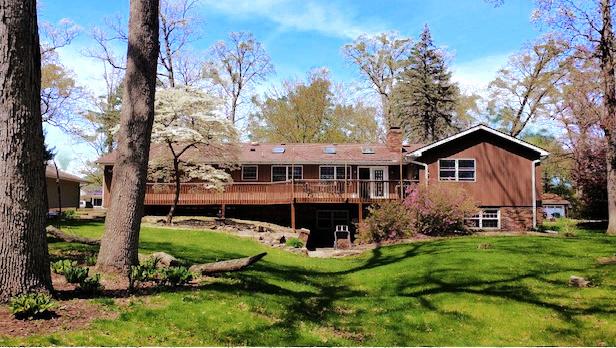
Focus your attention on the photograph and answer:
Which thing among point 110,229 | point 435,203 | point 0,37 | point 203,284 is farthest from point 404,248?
point 0,37

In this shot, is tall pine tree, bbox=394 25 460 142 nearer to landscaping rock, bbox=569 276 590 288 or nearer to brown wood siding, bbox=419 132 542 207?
brown wood siding, bbox=419 132 542 207

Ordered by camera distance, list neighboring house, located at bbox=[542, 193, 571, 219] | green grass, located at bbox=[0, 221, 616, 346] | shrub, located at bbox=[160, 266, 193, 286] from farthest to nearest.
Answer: neighboring house, located at bbox=[542, 193, 571, 219] → shrub, located at bbox=[160, 266, 193, 286] → green grass, located at bbox=[0, 221, 616, 346]

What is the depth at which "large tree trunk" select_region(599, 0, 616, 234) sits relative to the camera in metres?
20.6

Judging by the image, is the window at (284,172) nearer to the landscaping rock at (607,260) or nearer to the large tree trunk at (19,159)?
the landscaping rock at (607,260)

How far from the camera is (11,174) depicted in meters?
5.88

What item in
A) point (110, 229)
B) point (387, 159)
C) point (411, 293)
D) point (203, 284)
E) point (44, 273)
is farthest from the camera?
point (387, 159)

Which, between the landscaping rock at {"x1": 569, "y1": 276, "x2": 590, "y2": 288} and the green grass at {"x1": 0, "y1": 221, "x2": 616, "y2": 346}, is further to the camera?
the landscaping rock at {"x1": 569, "y1": 276, "x2": 590, "y2": 288}

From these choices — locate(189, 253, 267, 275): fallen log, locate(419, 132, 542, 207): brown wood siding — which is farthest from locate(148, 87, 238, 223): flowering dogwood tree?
locate(189, 253, 267, 275): fallen log

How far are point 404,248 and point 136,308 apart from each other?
43.9 feet

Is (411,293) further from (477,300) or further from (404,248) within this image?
(404,248)

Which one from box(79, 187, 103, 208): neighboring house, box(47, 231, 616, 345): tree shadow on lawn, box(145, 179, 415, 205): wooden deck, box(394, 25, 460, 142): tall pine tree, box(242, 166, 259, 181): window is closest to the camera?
box(47, 231, 616, 345): tree shadow on lawn

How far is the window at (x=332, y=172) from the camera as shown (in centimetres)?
3114

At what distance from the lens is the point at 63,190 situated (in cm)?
3688

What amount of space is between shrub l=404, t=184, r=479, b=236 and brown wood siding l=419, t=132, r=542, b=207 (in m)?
3.91
